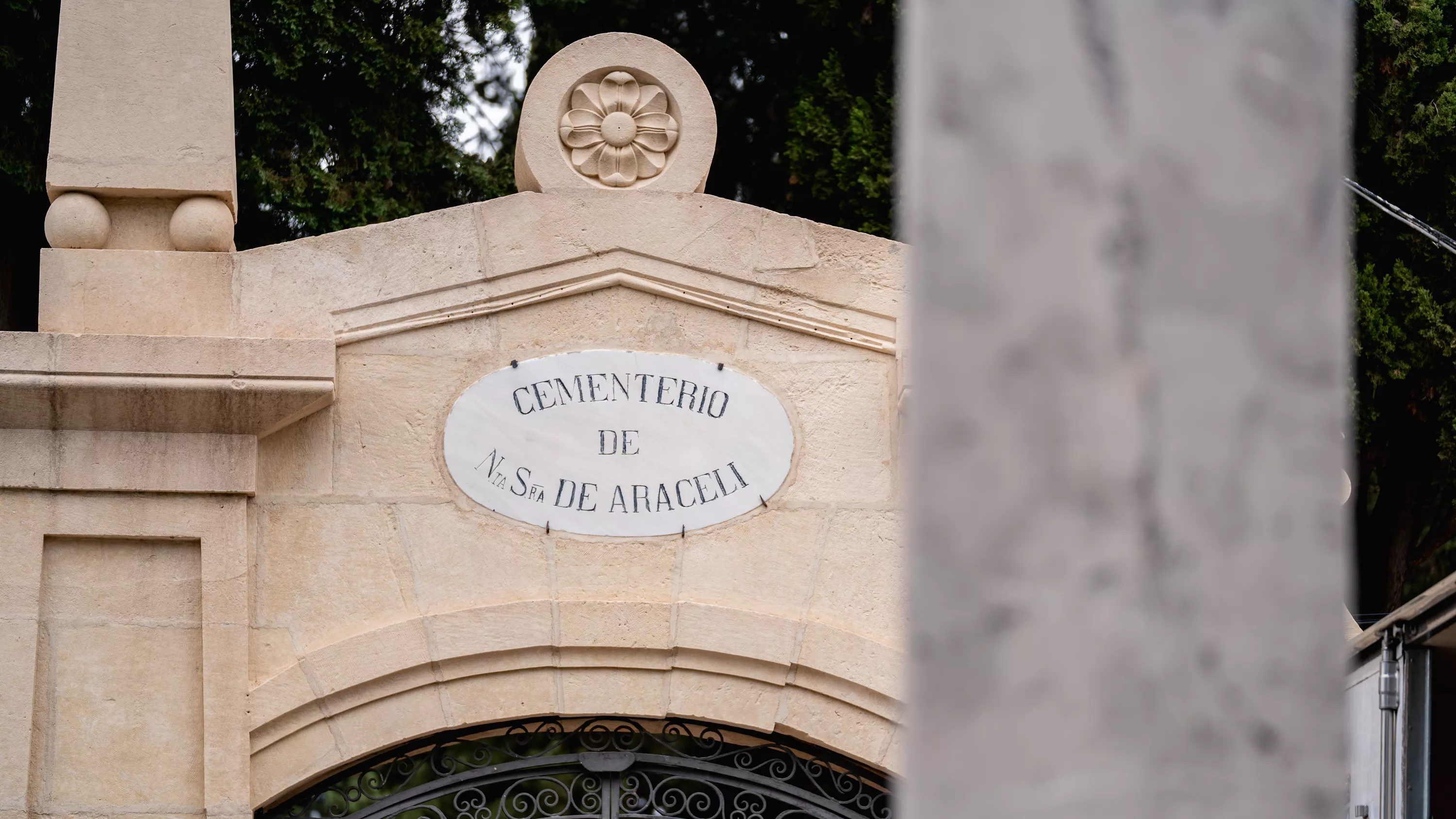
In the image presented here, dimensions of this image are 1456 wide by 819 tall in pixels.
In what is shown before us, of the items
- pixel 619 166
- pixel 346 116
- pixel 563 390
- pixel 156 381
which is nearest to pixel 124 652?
pixel 156 381

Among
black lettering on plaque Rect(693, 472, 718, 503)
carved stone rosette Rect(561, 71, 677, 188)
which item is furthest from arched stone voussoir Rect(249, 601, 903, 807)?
carved stone rosette Rect(561, 71, 677, 188)

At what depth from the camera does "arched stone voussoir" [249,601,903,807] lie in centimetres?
551

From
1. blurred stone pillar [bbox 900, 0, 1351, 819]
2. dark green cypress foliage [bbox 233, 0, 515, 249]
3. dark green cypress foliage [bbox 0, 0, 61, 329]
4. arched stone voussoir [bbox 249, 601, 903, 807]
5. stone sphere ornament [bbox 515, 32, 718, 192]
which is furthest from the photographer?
dark green cypress foliage [bbox 233, 0, 515, 249]

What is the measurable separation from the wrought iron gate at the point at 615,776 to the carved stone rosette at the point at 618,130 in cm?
199

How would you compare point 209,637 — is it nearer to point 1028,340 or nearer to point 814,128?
point 1028,340

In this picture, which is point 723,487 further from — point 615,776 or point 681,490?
point 615,776

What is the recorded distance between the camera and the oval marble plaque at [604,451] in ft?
18.7

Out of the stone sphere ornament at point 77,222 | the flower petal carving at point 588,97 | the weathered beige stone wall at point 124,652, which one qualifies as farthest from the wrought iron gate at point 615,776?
the flower petal carving at point 588,97

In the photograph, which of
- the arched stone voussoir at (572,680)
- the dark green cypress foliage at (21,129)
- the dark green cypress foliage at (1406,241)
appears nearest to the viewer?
the arched stone voussoir at (572,680)

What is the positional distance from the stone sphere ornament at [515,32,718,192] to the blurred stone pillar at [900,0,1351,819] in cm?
485

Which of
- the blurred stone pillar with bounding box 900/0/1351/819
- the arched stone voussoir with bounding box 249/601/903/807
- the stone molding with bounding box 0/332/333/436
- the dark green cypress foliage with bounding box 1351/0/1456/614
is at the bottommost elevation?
the blurred stone pillar with bounding box 900/0/1351/819

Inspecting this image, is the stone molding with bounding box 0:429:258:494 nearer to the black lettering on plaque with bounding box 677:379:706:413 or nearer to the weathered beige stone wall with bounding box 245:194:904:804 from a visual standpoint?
the weathered beige stone wall with bounding box 245:194:904:804

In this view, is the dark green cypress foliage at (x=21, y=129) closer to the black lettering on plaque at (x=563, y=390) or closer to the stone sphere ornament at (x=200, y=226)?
the stone sphere ornament at (x=200, y=226)

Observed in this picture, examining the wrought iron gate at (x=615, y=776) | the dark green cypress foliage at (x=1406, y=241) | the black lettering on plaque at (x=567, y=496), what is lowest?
the wrought iron gate at (x=615, y=776)
